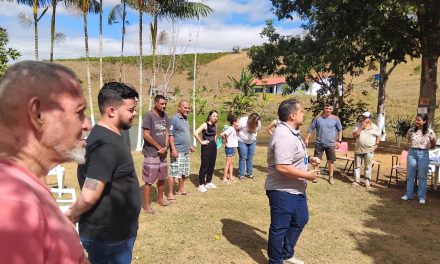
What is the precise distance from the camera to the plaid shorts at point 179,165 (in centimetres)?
707

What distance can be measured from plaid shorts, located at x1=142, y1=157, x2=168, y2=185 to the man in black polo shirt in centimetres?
354

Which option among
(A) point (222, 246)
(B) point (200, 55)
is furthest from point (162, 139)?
(B) point (200, 55)

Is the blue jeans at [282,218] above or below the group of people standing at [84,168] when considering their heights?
below

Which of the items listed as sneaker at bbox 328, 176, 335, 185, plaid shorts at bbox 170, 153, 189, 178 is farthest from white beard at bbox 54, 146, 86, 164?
sneaker at bbox 328, 176, 335, 185

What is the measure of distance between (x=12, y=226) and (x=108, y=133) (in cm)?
177

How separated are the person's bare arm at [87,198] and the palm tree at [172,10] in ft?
39.0

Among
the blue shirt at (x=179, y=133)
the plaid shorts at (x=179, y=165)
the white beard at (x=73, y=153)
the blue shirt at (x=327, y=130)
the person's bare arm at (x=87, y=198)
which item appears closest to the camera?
the white beard at (x=73, y=153)

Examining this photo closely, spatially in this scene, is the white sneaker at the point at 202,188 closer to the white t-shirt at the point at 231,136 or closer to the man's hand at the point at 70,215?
the white t-shirt at the point at 231,136

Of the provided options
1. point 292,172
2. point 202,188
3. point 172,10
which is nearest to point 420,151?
point 202,188

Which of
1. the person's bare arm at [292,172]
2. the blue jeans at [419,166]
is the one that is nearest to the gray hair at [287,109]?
the person's bare arm at [292,172]

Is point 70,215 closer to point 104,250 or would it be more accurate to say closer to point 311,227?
point 104,250

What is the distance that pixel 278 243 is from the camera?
405 cm

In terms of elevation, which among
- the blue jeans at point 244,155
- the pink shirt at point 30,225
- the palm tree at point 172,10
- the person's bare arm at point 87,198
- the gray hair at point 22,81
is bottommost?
the blue jeans at point 244,155

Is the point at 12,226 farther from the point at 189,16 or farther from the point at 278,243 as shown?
the point at 189,16
